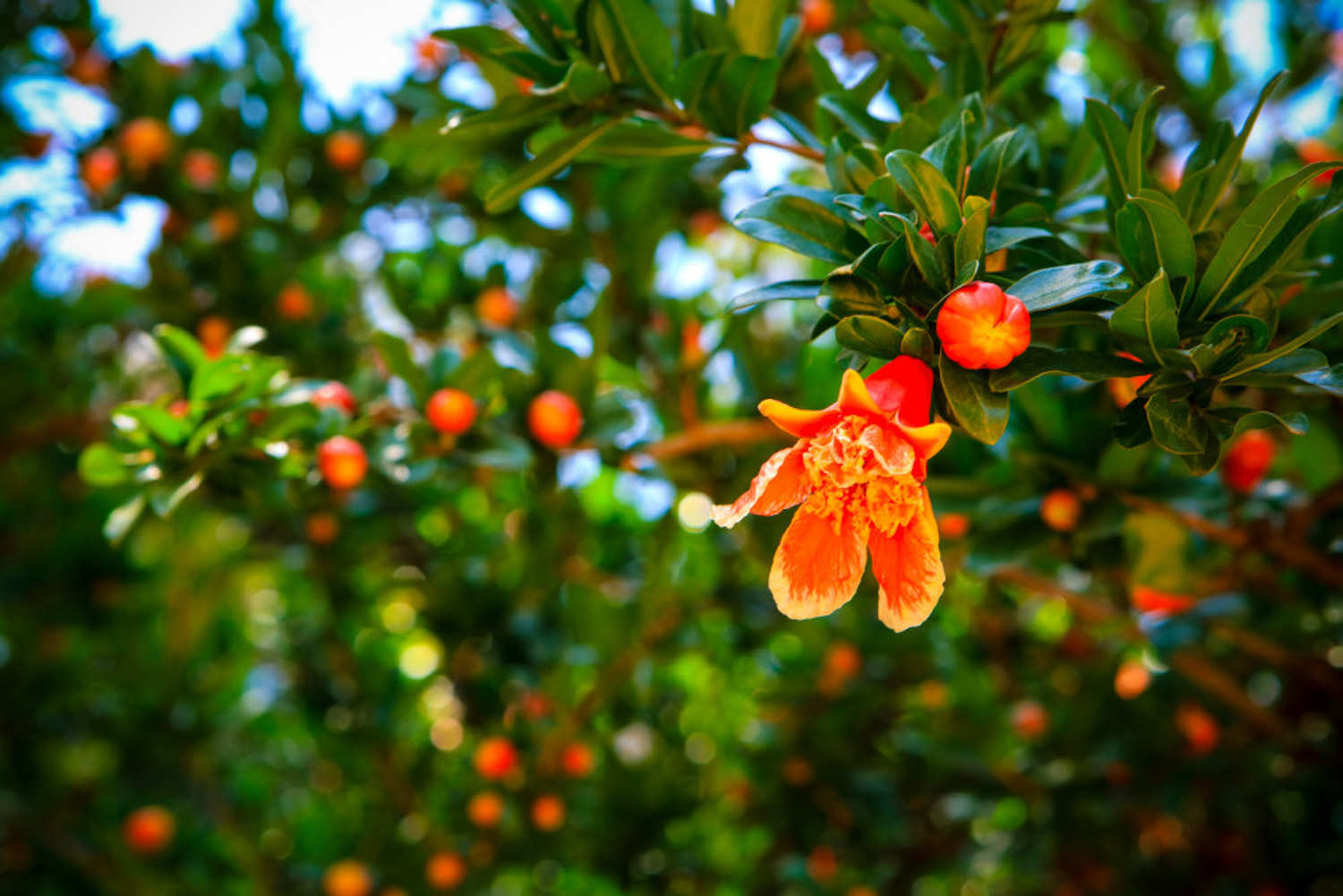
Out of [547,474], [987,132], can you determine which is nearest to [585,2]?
[987,132]

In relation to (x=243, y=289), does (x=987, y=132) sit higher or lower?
higher

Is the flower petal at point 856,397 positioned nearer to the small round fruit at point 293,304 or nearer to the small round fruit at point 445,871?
the small round fruit at point 293,304

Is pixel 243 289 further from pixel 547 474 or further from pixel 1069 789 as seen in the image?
pixel 1069 789

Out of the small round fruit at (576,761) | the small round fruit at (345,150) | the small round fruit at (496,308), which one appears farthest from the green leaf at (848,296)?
the small round fruit at (345,150)

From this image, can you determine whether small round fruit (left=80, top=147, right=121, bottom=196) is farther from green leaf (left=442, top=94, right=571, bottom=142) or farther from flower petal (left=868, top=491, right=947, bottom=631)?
flower petal (left=868, top=491, right=947, bottom=631)

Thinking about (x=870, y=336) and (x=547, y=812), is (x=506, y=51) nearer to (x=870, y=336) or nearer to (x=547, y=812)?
(x=870, y=336)

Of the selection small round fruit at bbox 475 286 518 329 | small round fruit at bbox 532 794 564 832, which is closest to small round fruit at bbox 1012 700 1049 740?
small round fruit at bbox 532 794 564 832

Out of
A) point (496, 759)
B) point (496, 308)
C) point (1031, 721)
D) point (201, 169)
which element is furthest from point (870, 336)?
point (201, 169)
